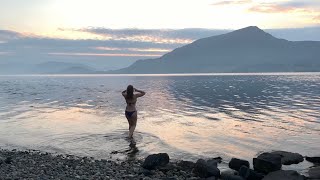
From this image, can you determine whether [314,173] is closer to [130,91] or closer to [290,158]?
[290,158]

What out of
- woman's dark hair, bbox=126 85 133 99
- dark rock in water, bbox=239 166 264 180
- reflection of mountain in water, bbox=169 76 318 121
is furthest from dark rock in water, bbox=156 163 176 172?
reflection of mountain in water, bbox=169 76 318 121

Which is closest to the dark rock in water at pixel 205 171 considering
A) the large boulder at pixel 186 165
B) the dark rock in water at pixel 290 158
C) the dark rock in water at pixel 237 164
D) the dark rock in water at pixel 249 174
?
the large boulder at pixel 186 165

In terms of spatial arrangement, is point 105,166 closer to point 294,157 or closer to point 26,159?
point 26,159

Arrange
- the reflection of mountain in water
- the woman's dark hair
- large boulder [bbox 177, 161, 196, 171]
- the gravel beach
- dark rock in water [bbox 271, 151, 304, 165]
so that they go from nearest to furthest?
1. the gravel beach
2. large boulder [bbox 177, 161, 196, 171]
3. dark rock in water [bbox 271, 151, 304, 165]
4. the woman's dark hair
5. the reflection of mountain in water

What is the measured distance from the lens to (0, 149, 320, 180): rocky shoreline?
15312mm

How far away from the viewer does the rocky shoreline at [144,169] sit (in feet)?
50.2

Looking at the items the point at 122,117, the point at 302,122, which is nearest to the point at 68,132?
the point at 122,117

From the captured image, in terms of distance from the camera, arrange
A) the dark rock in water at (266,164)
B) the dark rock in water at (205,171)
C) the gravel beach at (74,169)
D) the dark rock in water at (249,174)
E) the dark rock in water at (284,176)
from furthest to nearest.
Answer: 1. the dark rock in water at (266,164)
2. the dark rock in water at (205,171)
3. the dark rock in water at (249,174)
4. the gravel beach at (74,169)
5. the dark rock in water at (284,176)

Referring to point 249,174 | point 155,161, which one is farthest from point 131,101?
point 249,174

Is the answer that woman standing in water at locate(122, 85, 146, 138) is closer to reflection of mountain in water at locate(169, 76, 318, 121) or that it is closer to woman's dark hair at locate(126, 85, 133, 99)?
woman's dark hair at locate(126, 85, 133, 99)

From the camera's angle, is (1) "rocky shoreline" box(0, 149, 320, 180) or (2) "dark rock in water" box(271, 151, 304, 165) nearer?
Answer: (1) "rocky shoreline" box(0, 149, 320, 180)

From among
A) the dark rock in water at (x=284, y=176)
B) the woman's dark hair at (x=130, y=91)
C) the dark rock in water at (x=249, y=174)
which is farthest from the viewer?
the woman's dark hair at (x=130, y=91)

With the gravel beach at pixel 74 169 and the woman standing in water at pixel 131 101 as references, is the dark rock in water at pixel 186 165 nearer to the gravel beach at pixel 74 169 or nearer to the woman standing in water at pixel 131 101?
the gravel beach at pixel 74 169

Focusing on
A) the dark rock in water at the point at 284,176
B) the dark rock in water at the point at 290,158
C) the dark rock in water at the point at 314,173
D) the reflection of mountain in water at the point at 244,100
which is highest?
the dark rock in water at the point at 284,176
